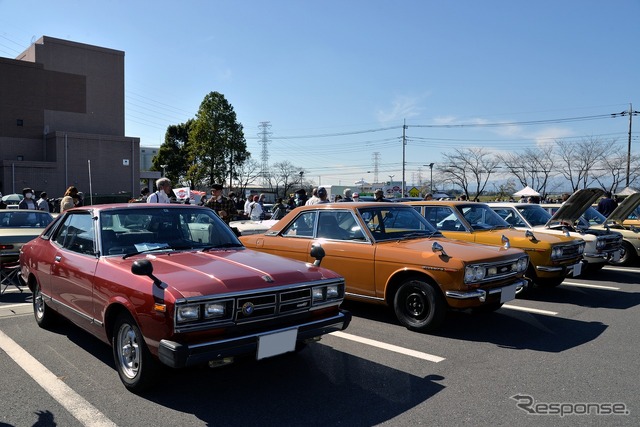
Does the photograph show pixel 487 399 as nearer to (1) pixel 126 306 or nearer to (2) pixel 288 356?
(2) pixel 288 356

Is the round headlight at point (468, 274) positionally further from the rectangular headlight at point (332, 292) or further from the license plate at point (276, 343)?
the license plate at point (276, 343)

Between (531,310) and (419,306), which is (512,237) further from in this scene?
(419,306)

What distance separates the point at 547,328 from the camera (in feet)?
19.5

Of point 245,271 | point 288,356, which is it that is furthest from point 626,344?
point 245,271

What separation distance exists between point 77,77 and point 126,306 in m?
46.9

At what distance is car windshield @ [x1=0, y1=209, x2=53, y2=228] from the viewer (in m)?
9.72

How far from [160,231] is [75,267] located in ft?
2.81

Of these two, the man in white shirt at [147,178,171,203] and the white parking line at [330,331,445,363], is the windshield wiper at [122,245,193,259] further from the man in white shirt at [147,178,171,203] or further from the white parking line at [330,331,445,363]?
the man in white shirt at [147,178,171,203]

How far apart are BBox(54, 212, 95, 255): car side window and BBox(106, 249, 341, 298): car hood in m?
0.54

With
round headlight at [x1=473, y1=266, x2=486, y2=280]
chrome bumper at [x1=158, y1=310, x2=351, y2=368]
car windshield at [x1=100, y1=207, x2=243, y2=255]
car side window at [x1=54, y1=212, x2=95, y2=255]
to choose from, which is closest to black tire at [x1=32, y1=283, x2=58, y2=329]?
car side window at [x1=54, y1=212, x2=95, y2=255]

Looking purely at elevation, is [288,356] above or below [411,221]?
below

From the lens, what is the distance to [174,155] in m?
60.4

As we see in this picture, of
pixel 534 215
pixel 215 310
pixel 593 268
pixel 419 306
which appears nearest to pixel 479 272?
pixel 419 306

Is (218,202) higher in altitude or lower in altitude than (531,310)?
higher
